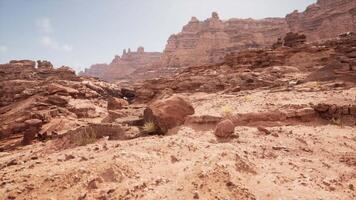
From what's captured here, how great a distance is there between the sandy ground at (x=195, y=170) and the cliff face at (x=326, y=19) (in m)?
68.1

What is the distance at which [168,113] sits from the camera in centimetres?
831

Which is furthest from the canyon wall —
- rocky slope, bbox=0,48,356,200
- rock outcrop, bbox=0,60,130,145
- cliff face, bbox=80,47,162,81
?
rocky slope, bbox=0,48,356,200

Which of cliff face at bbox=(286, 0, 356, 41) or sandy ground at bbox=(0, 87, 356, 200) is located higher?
cliff face at bbox=(286, 0, 356, 41)

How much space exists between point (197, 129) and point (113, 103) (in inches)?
535

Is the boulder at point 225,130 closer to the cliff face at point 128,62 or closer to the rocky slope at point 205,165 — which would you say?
the rocky slope at point 205,165

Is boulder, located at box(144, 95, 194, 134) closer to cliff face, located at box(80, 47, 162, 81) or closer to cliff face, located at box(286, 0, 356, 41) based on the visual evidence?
cliff face, located at box(286, 0, 356, 41)

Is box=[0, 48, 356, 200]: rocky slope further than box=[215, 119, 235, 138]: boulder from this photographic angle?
No

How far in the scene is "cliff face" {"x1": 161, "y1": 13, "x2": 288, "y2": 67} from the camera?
7762 cm

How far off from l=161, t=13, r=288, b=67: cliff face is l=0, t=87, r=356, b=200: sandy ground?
68367 millimetres

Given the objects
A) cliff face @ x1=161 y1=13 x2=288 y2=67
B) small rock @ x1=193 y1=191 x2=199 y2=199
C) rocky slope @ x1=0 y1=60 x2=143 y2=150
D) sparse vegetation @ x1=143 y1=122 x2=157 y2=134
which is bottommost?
rocky slope @ x1=0 y1=60 x2=143 y2=150

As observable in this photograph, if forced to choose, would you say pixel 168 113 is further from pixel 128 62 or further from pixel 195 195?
pixel 128 62

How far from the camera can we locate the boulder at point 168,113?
320 inches

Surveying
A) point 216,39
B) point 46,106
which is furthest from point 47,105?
point 216,39

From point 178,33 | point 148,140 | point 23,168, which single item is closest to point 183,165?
point 148,140
